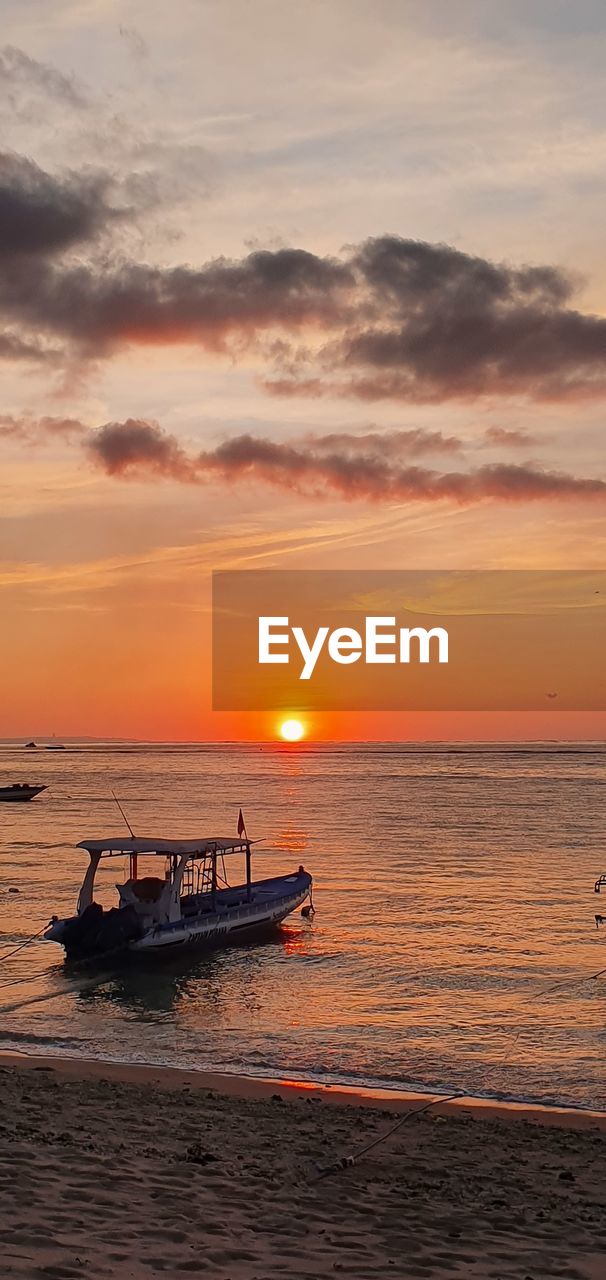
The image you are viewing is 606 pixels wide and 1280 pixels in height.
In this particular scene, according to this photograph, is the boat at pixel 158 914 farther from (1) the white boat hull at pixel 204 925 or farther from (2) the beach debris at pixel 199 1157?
(2) the beach debris at pixel 199 1157

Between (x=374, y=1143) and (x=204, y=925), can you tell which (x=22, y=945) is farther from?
(x=374, y=1143)

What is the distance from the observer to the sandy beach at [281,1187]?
10297 mm

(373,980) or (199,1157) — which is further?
(373,980)

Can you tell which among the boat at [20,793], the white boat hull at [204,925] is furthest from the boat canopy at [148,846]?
the boat at [20,793]

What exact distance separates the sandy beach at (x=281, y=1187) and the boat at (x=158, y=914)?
13.6 m

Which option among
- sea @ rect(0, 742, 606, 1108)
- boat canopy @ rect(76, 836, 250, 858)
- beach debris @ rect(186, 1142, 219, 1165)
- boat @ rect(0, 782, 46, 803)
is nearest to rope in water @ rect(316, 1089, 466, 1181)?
sea @ rect(0, 742, 606, 1108)

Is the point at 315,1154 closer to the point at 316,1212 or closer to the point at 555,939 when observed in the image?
the point at 316,1212

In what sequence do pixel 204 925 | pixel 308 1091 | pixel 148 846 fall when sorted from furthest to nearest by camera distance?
pixel 204 925 → pixel 148 846 → pixel 308 1091

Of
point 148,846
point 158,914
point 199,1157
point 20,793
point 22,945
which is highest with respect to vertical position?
point 148,846

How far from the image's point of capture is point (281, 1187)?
496 inches

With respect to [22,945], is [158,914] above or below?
above

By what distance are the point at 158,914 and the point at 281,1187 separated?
2099 centimetres

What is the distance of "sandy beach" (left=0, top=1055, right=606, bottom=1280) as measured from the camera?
10.3 meters

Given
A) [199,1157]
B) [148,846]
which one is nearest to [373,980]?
[148,846]
